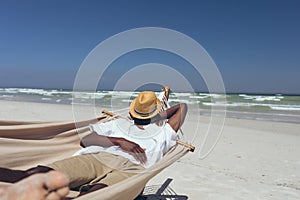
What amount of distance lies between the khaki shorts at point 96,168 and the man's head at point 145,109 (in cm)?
47

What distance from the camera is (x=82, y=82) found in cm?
213

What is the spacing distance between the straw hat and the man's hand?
34cm

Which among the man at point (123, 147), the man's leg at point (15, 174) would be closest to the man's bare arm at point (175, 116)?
the man at point (123, 147)

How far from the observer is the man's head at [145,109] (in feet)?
7.92

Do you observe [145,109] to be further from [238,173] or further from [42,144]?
[238,173]

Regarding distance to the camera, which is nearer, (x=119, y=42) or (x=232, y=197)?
(x=119, y=42)

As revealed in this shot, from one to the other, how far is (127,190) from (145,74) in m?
1.20

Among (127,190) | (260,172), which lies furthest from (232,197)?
(127,190)

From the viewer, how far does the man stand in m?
1.75

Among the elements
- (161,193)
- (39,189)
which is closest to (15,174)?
(39,189)

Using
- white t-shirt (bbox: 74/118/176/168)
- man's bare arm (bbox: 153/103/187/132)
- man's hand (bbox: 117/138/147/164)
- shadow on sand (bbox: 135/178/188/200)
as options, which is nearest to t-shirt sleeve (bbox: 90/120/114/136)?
white t-shirt (bbox: 74/118/176/168)

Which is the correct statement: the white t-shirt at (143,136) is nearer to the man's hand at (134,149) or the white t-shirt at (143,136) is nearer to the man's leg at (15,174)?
the man's hand at (134,149)

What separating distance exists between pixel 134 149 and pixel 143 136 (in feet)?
0.60

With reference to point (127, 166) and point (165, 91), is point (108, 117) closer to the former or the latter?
point (165, 91)
